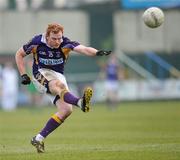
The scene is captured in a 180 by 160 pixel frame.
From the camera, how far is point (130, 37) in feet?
141

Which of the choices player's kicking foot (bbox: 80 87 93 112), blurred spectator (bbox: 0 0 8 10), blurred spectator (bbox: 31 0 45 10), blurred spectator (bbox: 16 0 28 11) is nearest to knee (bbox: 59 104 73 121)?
player's kicking foot (bbox: 80 87 93 112)

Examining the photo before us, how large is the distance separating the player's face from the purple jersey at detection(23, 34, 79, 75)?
0.14m

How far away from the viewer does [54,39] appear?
13.9 metres

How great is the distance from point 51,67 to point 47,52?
0.29m

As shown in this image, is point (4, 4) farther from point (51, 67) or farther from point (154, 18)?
point (51, 67)

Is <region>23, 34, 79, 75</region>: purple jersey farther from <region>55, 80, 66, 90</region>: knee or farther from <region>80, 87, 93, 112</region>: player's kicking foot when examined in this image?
<region>80, 87, 93, 112</region>: player's kicking foot

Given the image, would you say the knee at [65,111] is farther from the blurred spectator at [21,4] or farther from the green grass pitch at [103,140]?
the blurred spectator at [21,4]

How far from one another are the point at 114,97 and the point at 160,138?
1834 centimetres

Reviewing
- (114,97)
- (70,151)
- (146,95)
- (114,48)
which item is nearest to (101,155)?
(70,151)

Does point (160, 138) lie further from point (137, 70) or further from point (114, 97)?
point (137, 70)

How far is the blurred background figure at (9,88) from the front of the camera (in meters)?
38.6

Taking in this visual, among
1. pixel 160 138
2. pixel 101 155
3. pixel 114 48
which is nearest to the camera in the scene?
pixel 101 155

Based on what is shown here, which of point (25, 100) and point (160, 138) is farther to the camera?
point (25, 100)

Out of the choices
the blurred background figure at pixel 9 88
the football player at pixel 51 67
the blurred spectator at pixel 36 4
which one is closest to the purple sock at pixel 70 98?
the football player at pixel 51 67
